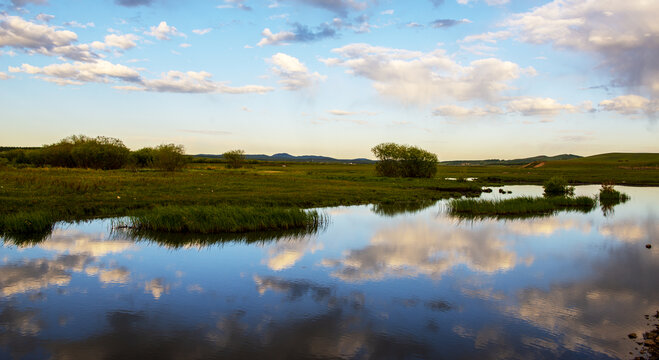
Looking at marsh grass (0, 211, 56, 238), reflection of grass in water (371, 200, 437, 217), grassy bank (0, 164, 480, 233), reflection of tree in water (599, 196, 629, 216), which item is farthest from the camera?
reflection of tree in water (599, 196, 629, 216)

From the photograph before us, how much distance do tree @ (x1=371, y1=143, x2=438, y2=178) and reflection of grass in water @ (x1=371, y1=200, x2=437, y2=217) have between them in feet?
96.1

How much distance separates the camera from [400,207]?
114 ft

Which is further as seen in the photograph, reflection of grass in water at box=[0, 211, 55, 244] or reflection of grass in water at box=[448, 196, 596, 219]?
reflection of grass in water at box=[448, 196, 596, 219]

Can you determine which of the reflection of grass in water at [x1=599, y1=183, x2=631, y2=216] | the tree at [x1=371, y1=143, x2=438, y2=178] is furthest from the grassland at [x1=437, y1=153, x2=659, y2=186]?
the reflection of grass in water at [x1=599, y1=183, x2=631, y2=216]

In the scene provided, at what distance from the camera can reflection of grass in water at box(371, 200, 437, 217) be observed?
31.8 meters

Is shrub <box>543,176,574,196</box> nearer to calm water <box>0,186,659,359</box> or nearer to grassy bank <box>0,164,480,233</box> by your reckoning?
grassy bank <box>0,164,480,233</box>

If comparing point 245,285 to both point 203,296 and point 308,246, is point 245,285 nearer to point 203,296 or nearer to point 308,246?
point 203,296

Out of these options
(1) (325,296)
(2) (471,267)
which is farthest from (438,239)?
(1) (325,296)

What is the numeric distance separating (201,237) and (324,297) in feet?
34.3

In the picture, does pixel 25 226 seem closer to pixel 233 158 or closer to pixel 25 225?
pixel 25 225

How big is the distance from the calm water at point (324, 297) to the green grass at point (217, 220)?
66.2 inches

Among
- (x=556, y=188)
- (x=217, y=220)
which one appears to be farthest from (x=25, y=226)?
(x=556, y=188)

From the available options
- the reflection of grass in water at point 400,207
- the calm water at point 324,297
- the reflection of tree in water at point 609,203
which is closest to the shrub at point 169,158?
the reflection of grass in water at point 400,207

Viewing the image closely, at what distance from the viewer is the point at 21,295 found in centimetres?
1146
